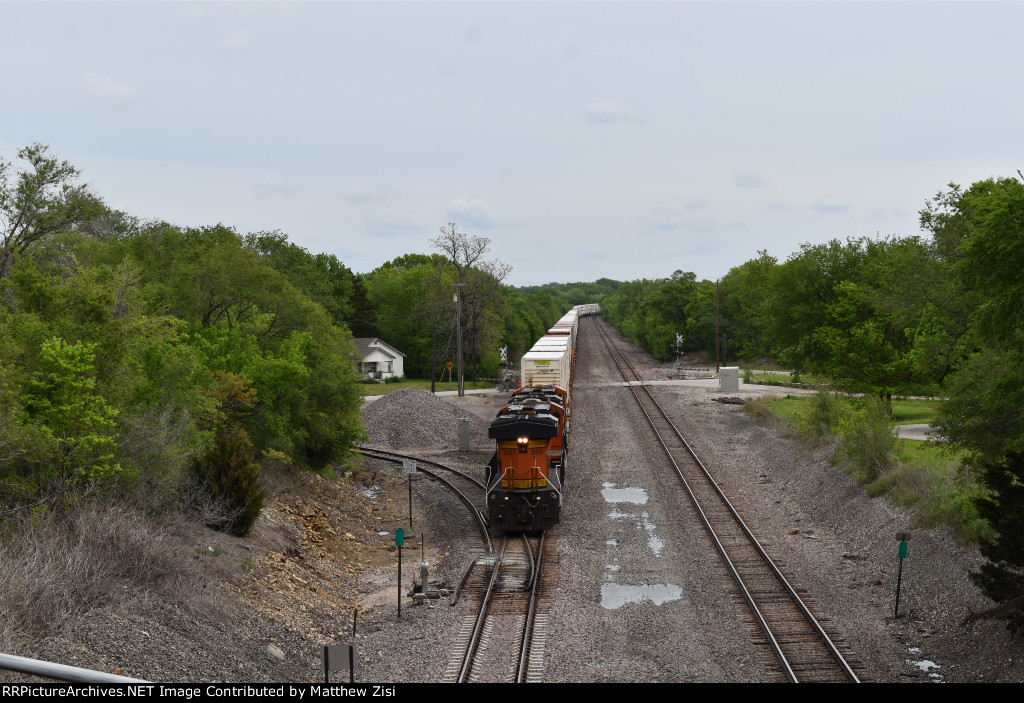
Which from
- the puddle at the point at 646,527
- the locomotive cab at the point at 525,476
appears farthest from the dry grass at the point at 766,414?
the locomotive cab at the point at 525,476

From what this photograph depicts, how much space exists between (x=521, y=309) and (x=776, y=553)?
79502 mm

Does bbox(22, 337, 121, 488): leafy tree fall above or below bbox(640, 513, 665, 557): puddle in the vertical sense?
above

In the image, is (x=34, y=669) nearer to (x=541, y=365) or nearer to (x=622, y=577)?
(x=622, y=577)

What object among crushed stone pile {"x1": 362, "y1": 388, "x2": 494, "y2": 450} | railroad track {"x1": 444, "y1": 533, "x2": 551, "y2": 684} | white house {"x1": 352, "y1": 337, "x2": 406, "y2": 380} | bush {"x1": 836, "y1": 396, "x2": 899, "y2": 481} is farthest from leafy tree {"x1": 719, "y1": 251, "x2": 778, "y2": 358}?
railroad track {"x1": 444, "y1": 533, "x2": 551, "y2": 684}

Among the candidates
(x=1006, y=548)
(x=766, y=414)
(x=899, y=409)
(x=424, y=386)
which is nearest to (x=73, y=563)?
(x=1006, y=548)

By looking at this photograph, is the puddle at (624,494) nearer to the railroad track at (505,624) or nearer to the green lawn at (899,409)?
the railroad track at (505,624)

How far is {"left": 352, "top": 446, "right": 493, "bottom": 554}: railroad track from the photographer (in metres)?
23.8

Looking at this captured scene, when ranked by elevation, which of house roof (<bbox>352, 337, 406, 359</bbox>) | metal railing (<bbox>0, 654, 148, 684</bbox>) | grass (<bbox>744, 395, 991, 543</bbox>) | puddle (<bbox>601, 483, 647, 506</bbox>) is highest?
house roof (<bbox>352, 337, 406, 359</bbox>)

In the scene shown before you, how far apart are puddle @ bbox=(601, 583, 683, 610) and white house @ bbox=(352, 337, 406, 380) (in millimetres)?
55928

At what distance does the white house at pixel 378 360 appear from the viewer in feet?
239

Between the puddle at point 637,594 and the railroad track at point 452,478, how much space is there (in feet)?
13.9

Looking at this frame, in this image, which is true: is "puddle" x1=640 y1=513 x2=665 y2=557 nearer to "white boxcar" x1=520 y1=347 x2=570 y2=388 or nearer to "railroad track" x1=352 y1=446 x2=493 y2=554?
"railroad track" x1=352 y1=446 x2=493 y2=554

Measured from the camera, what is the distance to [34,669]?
377 centimetres

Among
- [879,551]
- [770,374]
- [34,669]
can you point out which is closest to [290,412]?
[879,551]
